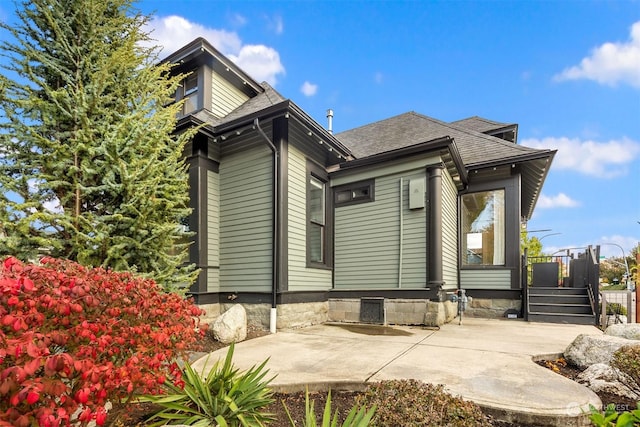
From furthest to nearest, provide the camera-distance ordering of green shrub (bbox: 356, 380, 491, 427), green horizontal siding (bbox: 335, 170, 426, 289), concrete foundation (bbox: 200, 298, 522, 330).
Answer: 1. green horizontal siding (bbox: 335, 170, 426, 289)
2. concrete foundation (bbox: 200, 298, 522, 330)
3. green shrub (bbox: 356, 380, 491, 427)

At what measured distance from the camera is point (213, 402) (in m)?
2.24

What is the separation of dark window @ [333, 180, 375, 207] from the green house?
0.03 meters

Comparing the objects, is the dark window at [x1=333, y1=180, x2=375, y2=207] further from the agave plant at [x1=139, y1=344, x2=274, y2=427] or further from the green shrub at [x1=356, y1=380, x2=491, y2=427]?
the agave plant at [x1=139, y1=344, x2=274, y2=427]

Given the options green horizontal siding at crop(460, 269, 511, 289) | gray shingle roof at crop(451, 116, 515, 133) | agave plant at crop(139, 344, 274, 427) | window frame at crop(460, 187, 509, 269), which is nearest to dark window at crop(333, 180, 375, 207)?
window frame at crop(460, 187, 509, 269)

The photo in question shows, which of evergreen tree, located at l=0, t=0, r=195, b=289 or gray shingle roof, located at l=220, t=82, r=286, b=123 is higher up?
gray shingle roof, located at l=220, t=82, r=286, b=123

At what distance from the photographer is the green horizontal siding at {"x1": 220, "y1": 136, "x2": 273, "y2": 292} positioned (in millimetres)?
6320

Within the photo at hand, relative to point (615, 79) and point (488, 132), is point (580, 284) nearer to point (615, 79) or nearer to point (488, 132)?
point (488, 132)

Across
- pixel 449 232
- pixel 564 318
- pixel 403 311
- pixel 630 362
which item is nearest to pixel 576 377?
pixel 630 362

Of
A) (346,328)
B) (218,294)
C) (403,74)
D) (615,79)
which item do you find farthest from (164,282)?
(615,79)

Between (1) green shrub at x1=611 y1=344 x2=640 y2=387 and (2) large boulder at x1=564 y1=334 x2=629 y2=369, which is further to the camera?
(2) large boulder at x1=564 y1=334 x2=629 y2=369

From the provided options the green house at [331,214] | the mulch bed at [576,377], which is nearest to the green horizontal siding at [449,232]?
the green house at [331,214]

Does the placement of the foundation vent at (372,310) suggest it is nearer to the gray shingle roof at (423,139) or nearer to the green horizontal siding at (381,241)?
the green horizontal siding at (381,241)

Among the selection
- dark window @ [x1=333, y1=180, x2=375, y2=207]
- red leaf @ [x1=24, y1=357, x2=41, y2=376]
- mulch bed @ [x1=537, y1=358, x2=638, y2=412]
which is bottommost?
mulch bed @ [x1=537, y1=358, x2=638, y2=412]

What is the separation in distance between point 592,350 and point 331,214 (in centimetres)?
535
